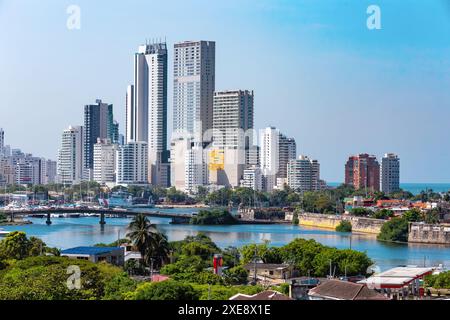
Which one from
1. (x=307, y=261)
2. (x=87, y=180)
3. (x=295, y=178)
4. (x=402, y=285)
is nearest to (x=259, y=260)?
(x=307, y=261)

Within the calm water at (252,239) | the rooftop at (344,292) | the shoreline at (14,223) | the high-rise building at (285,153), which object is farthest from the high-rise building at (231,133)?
the rooftop at (344,292)

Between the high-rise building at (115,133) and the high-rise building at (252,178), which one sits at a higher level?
the high-rise building at (115,133)

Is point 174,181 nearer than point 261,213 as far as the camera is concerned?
No

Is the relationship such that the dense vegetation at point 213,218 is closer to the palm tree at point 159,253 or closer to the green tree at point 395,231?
the green tree at point 395,231

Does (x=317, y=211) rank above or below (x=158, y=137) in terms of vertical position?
below

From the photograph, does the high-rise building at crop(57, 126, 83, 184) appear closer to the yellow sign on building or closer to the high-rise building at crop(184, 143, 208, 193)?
the high-rise building at crop(184, 143, 208, 193)

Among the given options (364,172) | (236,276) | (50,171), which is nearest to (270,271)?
(236,276)
